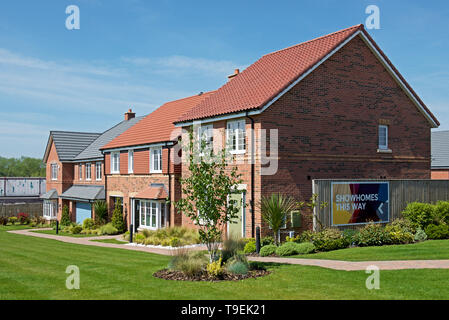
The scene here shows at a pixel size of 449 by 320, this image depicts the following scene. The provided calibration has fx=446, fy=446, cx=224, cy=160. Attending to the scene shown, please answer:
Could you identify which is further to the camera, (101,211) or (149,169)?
(101,211)

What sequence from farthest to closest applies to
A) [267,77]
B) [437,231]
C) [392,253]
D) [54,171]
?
1. [54,171]
2. [267,77]
3. [437,231]
4. [392,253]

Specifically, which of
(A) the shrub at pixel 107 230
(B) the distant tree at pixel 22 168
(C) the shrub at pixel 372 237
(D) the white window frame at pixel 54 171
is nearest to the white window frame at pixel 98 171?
(A) the shrub at pixel 107 230

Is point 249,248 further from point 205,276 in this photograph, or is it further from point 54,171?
point 54,171

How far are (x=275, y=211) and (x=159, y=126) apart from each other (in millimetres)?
13236

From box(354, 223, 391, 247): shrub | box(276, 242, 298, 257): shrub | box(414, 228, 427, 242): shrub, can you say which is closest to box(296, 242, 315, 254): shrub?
box(276, 242, 298, 257): shrub

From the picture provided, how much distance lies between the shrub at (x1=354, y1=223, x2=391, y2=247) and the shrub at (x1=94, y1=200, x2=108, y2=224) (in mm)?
20681

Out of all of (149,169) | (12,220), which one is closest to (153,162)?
(149,169)

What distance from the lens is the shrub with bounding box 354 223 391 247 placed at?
19.4 metres

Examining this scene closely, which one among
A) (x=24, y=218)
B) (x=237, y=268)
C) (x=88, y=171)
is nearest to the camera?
(x=237, y=268)

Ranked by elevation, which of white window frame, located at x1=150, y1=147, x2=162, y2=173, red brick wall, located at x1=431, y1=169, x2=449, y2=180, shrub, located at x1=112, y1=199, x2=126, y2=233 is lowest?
shrub, located at x1=112, y1=199, x2=126, y2=233

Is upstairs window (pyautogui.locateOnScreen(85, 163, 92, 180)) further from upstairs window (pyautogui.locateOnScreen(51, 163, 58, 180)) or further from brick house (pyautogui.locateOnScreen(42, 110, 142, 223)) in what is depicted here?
upstairs window (pyautogui.locateOnScreen(51, 163, 58, 180))

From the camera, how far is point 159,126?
30000 mm

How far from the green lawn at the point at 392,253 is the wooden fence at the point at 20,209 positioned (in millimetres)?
35395
